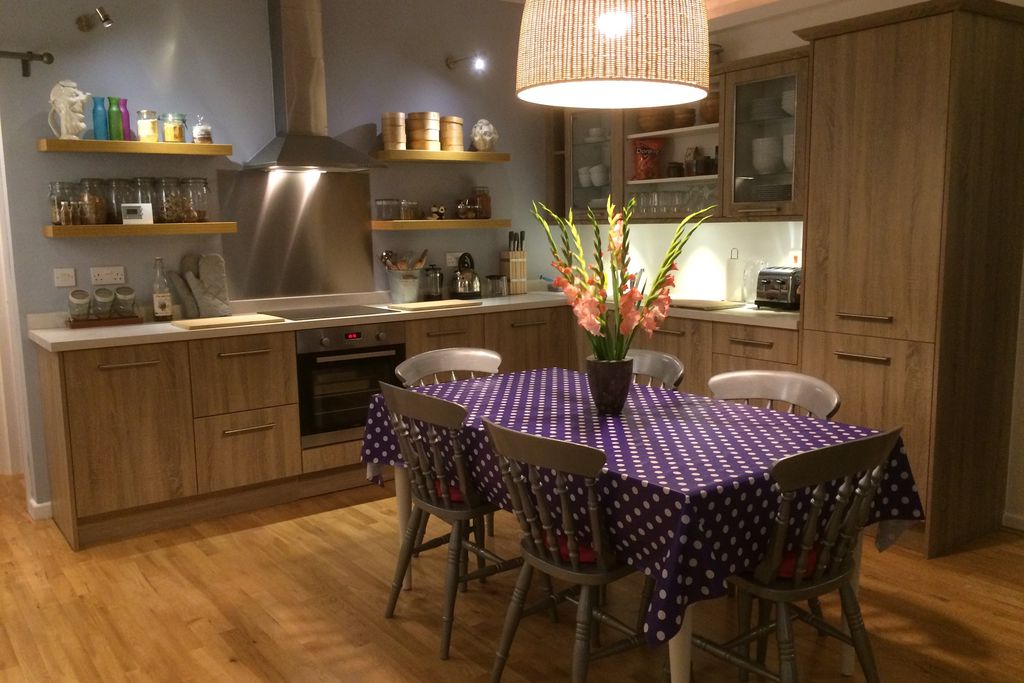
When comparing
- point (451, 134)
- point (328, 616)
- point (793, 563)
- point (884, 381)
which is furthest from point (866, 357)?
point (451, 134)

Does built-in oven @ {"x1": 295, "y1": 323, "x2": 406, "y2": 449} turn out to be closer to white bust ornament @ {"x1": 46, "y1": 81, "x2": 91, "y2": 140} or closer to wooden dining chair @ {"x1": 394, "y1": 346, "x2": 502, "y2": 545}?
wooden dining chair @ {"x1": 394, "y1": 346, "x2": 502, "y2": 545}

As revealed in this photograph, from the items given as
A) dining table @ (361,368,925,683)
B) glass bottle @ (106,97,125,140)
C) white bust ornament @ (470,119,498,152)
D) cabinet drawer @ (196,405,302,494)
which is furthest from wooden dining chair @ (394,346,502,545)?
white bust ornament @ (470,119,498,152)

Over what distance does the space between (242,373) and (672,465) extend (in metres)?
2.50

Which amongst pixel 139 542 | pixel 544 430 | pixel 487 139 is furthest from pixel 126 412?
pixel 487 139

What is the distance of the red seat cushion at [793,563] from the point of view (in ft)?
7.09

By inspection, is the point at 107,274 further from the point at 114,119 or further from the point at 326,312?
the point at 326,312

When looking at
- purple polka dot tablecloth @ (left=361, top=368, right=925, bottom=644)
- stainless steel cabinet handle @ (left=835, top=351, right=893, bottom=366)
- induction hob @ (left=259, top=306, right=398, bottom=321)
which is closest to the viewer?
purple polka dot tablecloth @ (left=361, top=368, right=925, bottom=644)

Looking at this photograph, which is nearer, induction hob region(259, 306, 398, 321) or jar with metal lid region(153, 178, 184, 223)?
jar with metal lid region(153, 178, 184, 223)

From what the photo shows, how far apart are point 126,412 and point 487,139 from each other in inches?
103

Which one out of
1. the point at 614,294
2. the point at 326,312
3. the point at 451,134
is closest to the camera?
the point at 614,294

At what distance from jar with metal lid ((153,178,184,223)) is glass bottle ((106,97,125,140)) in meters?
0.27

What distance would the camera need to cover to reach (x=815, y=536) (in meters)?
2.12

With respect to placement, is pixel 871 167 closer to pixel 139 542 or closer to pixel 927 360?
pixel 927 360

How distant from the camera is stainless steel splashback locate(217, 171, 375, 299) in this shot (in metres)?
4.51
